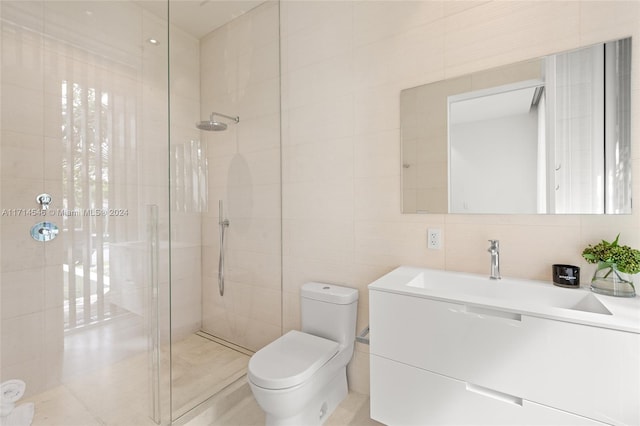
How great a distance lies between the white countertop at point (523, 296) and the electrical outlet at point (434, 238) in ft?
0.42

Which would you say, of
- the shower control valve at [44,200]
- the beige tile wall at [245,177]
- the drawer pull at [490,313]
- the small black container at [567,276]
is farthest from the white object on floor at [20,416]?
the small black container at [567,276]

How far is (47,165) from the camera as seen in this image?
5.11ft

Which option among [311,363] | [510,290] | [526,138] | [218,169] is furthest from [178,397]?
[526,138]

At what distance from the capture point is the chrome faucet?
130 centimetres

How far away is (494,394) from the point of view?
1031mm

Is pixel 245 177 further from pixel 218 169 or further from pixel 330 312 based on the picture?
pixel 330 312

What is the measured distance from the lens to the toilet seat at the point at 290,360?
1283mm

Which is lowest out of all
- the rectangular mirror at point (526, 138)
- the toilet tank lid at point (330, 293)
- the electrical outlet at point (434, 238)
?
the toilet tank lid at point (330, 293)

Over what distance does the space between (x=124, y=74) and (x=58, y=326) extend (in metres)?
1.54

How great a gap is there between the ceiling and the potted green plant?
2.22 m

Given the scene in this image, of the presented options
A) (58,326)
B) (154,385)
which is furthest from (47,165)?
(154,385)

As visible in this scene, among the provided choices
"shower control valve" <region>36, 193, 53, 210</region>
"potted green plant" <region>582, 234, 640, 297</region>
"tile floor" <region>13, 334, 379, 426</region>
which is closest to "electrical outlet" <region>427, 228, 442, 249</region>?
"potted green plant" <region>582, 234, 640, 297</region>

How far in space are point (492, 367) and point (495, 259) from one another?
0.48m

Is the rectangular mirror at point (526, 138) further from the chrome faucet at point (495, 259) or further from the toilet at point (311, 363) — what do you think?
the toilet at point (311, 363)
